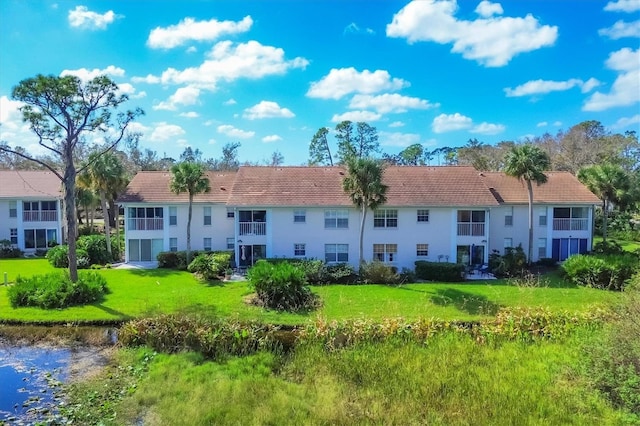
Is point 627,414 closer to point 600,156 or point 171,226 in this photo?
point 171,226

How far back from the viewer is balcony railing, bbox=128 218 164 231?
104 ft

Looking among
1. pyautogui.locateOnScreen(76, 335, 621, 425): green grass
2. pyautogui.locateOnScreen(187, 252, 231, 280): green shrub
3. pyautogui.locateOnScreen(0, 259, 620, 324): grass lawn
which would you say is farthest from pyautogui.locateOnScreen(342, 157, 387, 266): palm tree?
pyautogui.locateOnScreen(76, 335, 621, 425): green grass

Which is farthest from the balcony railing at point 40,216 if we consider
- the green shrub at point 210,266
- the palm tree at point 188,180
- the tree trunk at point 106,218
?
the green shrub at point 210,266

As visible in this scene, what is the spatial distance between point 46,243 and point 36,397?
30.8 metres

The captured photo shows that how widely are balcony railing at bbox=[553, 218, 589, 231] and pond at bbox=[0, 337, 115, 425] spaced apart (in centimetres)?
3112

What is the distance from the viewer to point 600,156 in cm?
5641

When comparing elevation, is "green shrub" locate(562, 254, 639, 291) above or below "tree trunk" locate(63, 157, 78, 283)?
below

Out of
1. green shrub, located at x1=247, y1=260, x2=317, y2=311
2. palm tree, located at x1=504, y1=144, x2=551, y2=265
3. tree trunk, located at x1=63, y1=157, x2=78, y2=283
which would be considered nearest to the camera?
green shrub, located at x1=247, y1=260, x2=317, y2=311

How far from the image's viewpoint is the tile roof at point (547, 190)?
32.3 metres

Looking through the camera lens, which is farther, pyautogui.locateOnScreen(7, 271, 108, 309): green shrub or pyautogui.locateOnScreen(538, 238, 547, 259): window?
pyautogui.locateOnScreen(538, 238, 547, 259): window

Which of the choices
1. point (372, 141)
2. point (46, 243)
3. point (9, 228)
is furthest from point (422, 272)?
point (372, 141)

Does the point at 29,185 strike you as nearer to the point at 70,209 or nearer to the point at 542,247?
the point at 70,209

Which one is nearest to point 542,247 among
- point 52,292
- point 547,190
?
point 547,190

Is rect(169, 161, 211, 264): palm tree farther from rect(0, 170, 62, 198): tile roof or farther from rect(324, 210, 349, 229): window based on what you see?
rect(0, 170, 62, 198): tile roof
